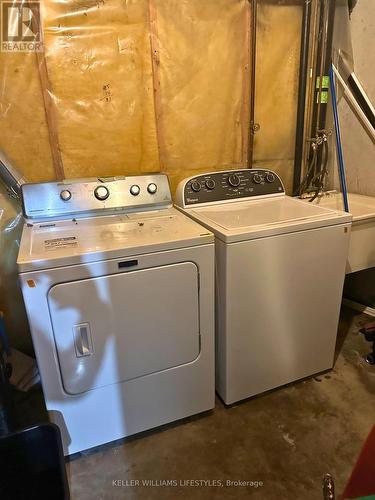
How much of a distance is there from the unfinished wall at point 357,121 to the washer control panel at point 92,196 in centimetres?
140

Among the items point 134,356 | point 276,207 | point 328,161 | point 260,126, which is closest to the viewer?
point 134,356

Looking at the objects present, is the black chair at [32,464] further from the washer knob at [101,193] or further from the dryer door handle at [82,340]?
the washer knob at [101,193]

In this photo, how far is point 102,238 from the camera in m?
1.40

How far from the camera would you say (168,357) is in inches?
59.4

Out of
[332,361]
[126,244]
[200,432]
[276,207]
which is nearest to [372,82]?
[276,207]

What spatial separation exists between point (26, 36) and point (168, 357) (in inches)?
65.5

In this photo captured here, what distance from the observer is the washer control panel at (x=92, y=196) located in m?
1.63

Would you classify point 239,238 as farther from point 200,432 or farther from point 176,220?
point 200,432

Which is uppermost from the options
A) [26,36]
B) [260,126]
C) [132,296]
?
[26,36]

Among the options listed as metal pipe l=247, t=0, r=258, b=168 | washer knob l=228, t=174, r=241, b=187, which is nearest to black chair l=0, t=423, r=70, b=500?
washer knob l=228, t=174, r=241, b=187

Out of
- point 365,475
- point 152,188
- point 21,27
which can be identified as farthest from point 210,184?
point 365,475

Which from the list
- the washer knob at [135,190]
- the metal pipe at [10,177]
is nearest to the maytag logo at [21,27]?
the metal pipe at [10,177]

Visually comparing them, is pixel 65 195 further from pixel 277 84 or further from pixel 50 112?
pixel 277 84

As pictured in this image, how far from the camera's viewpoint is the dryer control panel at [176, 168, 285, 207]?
1876mm
